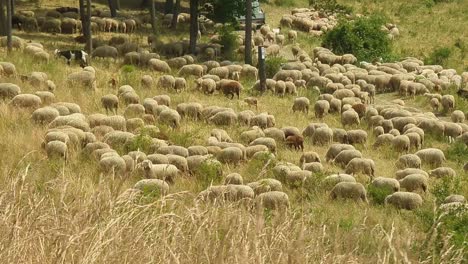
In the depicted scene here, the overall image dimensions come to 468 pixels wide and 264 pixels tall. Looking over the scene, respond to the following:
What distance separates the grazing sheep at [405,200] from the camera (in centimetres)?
1505

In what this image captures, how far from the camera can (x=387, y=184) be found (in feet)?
52.2

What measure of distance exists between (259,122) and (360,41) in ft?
49.1

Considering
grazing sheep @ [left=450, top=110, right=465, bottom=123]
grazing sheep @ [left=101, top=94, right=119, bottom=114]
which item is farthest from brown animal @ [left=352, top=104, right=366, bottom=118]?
grazing sheep @ [left=101, top=94, right=119, bottom=114]

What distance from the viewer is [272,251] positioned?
611cm

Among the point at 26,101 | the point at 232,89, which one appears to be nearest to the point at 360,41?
the point at 232,89

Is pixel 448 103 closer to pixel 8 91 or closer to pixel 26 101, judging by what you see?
pixel 26 101

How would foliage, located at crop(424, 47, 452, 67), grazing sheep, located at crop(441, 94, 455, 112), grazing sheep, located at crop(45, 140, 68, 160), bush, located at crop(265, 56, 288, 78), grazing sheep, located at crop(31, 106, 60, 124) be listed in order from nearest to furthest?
grazing sheep, located at crop(45, 140, 68, 160)
grazing sheep, located at crop(31, 106, 60, 124)
grazing sheep, located at crop(441, 94, 455, 112)
bush, located at crop(265, 56, 288, 78)
foliage, located at crop(424, 47, 452, 67)

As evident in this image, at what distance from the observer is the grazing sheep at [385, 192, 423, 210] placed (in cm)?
1505

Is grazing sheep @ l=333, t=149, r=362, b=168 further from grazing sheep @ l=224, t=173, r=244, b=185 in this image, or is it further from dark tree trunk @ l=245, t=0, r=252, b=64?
dark tree trunk @ l=245, t=0, r=252, b=64

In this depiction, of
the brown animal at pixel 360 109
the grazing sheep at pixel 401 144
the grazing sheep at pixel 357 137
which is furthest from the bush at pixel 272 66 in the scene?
the grazing sheep at pixel 401 144

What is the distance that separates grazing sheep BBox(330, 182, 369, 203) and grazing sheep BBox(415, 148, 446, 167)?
12.4 feet

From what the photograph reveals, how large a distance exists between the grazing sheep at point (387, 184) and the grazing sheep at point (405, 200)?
0.57 m

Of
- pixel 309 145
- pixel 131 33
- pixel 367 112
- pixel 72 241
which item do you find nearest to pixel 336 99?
pixel 367 112

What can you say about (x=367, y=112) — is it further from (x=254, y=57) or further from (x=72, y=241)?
→ (x=72, y=241)
